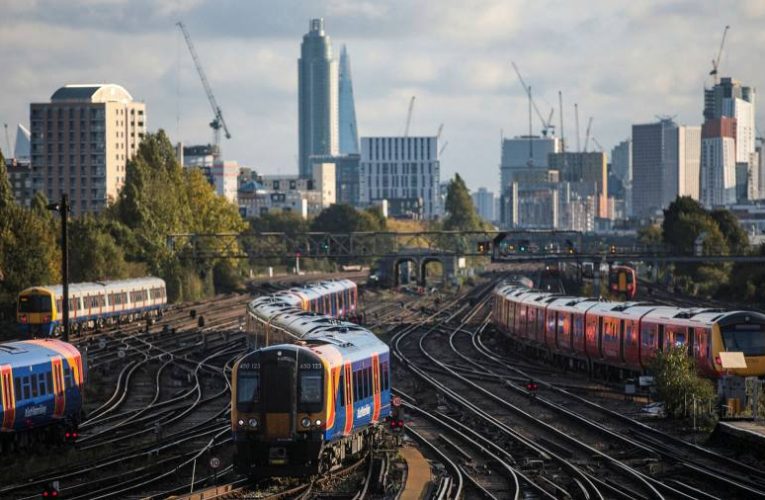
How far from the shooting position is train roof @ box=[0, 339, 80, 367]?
37.1 meters

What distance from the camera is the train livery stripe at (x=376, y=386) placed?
35438 mm

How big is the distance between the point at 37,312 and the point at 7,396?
1543 inches

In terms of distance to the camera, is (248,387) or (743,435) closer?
(248,387)

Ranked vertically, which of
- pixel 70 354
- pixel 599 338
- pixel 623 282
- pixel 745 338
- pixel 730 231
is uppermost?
pixel 730 231

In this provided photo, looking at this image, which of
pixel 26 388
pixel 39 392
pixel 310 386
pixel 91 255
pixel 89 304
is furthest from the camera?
pixel 91 255

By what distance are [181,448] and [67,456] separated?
9.95ft

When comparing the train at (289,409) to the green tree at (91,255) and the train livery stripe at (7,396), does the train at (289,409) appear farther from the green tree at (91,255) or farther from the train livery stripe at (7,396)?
the green tree at (91,255)

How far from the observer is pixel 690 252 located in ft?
440

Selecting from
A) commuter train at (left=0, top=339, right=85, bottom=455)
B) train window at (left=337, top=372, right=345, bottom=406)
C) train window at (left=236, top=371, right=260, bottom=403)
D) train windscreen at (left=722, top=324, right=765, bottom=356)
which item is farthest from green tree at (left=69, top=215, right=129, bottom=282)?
train window at (left=236, top=371, right=260, bottom=403)

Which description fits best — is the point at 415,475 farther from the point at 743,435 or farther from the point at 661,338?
the point at 661,338

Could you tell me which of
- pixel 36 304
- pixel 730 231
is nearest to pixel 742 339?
pixel 36 304

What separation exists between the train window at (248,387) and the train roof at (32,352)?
8.89 metres

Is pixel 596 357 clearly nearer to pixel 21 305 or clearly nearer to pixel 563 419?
pixel 563 419

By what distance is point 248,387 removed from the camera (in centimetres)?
3011
